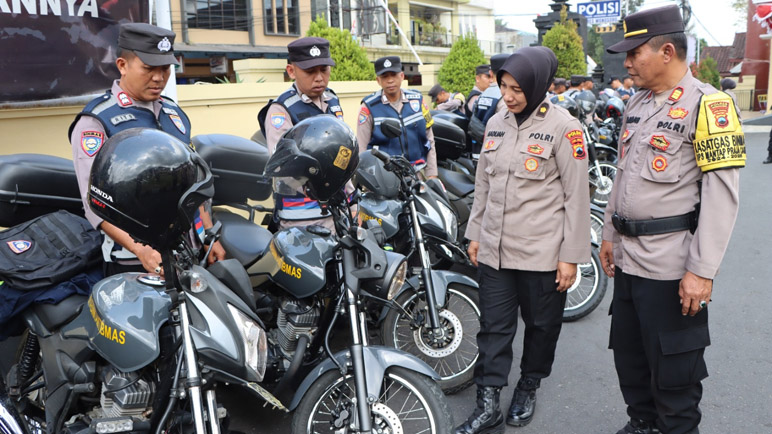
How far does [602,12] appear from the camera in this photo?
26.6 metres

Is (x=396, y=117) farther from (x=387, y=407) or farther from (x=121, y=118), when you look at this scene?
(x=387, y=407)

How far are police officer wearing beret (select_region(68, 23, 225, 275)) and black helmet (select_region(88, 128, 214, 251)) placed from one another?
747 mm

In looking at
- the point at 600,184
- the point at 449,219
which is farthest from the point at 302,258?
the point at 600,184

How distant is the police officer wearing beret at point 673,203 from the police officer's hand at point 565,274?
0.87 feet

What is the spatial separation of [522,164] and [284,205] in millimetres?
1315

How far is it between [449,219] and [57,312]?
2.17 meters

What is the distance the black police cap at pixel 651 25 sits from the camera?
2525 millimetres

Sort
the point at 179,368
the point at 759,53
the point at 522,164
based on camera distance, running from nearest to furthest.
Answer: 1. the point at 179,368
2. the point at 522,164
3. the point at 759,53

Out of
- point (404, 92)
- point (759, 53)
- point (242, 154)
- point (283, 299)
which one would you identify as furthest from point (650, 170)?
point (759, 53)

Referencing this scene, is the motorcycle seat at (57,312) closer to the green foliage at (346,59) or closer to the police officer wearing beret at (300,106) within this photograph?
the police officer wearing beret at (300,106)

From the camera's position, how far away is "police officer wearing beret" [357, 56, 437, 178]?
4.73 metres

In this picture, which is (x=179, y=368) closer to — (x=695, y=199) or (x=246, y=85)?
(x=695, y=199)

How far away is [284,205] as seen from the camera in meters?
3.46

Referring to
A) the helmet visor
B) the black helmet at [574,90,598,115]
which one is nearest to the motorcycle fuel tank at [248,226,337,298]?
the helmet visor
